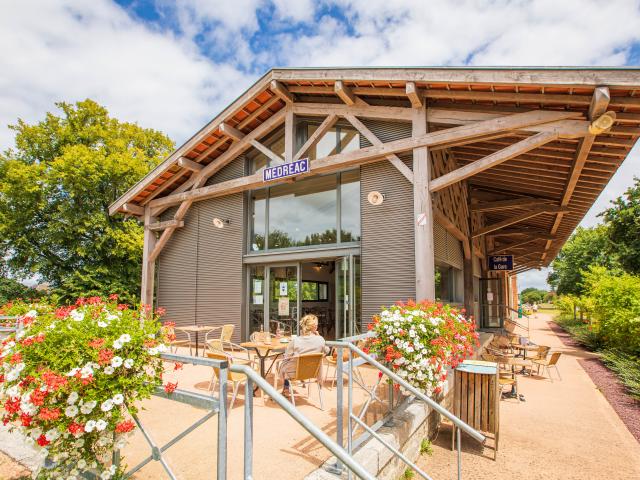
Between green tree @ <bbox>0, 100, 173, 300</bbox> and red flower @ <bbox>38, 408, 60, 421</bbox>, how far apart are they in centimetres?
1560

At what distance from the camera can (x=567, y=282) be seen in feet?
97.4

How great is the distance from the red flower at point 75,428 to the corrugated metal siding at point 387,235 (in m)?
5.71

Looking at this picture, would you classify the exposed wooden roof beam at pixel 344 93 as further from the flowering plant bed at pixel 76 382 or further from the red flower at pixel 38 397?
the red flower at pixel 38 397

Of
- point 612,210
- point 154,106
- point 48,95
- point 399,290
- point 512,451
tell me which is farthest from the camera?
point 154,106

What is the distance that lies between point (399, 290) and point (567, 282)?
2818 centimetres

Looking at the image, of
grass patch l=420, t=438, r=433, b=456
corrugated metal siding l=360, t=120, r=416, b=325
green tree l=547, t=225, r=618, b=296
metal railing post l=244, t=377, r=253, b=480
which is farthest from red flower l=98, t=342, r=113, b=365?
green tree l=547, t=225, r=618, b=296

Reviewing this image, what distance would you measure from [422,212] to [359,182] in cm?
202

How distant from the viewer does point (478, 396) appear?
4.72 m

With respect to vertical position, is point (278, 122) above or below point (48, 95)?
below

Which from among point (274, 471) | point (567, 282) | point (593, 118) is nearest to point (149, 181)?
point (274, 471)

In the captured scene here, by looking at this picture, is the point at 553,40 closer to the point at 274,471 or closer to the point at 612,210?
the point at 274,471

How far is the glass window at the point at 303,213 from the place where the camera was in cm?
877

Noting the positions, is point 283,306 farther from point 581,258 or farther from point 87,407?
point 581,258

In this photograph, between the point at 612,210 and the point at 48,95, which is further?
the point at 48,95
